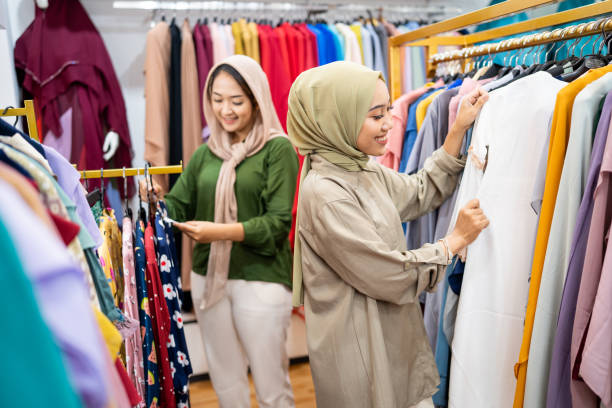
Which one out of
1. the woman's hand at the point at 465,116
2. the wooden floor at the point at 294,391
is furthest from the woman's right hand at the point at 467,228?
the wooden floor at the point at 294,391

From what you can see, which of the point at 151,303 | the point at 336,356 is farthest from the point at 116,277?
the point at 336,356

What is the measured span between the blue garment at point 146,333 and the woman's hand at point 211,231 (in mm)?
307

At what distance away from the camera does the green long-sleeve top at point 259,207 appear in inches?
72.6

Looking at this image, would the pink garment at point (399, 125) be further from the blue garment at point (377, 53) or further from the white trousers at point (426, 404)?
the blue garment at point (377, 53)

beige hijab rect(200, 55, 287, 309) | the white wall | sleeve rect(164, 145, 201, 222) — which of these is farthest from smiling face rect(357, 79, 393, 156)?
the white wall

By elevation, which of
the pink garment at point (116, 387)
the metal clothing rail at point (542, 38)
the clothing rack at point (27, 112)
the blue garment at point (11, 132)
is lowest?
the pink garment at point (116, 387)

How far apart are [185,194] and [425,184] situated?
94 cm

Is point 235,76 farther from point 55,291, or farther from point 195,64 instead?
point 55,291

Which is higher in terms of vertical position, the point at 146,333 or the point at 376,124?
the point at 376,124

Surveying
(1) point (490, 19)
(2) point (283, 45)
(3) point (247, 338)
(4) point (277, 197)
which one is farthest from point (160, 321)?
(2) point (283, 45)

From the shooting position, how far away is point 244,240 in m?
1.80

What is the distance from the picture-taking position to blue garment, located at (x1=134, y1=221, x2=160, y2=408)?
136cm

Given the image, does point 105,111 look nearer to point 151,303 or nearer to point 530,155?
point 151,303

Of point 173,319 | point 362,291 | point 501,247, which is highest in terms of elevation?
point 501,247
